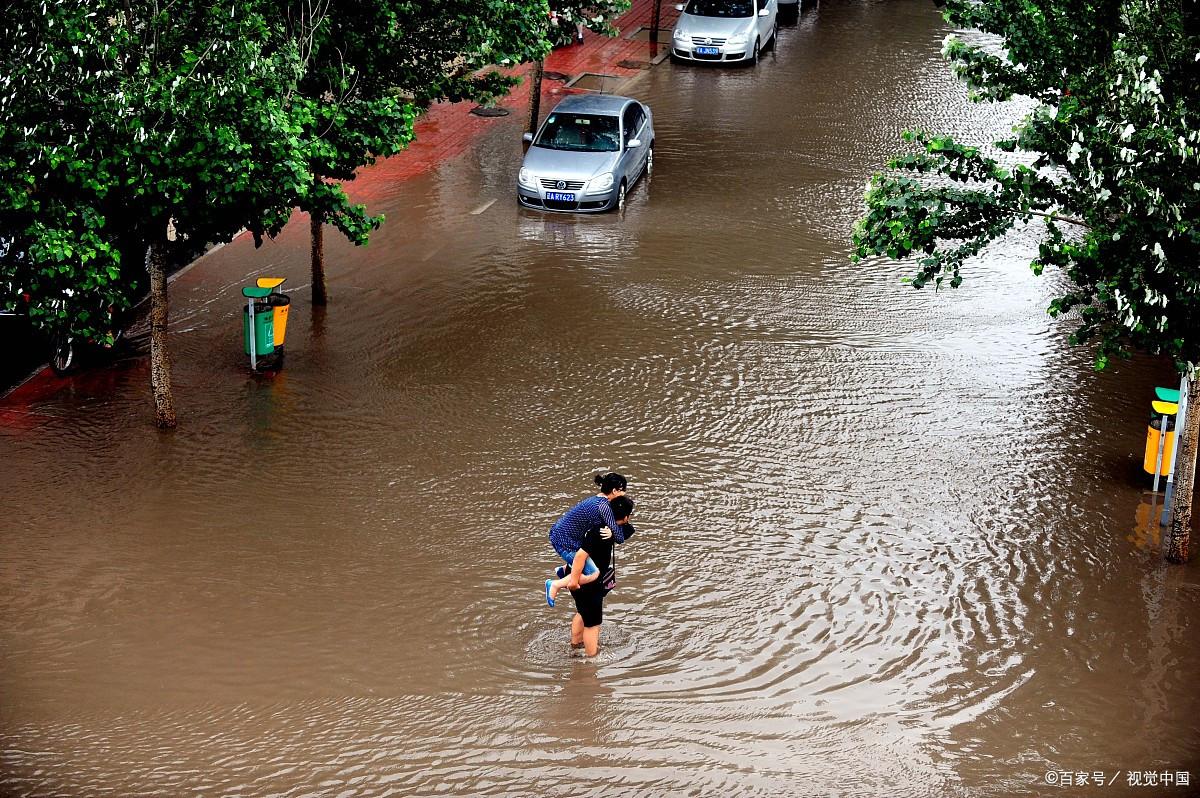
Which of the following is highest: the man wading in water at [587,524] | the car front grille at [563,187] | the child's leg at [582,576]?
the car front grille at [563,187]

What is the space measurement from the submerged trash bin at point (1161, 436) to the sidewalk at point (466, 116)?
976cm

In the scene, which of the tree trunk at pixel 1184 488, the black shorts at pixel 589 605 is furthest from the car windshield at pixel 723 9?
the black shorts at pixel 589 605

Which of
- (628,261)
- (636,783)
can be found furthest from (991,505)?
(628,261)

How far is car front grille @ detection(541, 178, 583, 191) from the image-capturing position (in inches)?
807

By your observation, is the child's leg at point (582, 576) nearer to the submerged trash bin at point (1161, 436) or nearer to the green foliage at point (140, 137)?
the green foliage at point (140, 137)

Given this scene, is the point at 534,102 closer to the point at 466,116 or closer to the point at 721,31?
the point at 466,116

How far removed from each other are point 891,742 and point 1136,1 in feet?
20.0

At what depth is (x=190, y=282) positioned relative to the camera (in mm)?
17922

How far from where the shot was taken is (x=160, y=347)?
13.4 m

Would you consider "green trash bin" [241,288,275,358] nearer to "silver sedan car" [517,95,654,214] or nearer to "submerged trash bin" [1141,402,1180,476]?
"silver sedan car" [517,95,654,214]

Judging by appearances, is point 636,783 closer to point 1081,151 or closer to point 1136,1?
point 1081,151

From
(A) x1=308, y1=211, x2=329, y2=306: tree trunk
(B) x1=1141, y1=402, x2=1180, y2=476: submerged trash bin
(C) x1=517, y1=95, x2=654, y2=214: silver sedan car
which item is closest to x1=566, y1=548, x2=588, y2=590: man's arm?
(B) x1=1141, y1=402, x2=1180, y2=476: submerged trash bin

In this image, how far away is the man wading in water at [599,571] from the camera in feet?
30.5

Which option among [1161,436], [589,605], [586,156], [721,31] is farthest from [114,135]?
[721,31]
